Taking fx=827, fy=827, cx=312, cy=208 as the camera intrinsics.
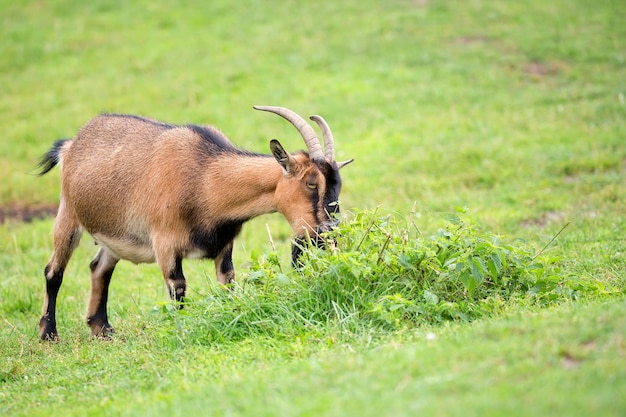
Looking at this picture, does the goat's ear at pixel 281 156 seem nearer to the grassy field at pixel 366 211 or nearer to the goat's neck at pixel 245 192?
the goat's neck at pixel 245 192

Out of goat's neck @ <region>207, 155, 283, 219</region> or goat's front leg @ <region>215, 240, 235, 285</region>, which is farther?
goat's front leg @ <region>215, 240, 235, 285</region>

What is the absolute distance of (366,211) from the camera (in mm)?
6508

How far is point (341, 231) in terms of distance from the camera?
637 centimetres

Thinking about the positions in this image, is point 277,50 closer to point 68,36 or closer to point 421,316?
point 68,36

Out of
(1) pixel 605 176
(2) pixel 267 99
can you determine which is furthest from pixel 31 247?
(1) pixel 605 176

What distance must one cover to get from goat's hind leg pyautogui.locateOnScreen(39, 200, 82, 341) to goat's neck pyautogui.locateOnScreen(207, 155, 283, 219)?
5.86 ft

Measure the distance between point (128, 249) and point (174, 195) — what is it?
87 cm

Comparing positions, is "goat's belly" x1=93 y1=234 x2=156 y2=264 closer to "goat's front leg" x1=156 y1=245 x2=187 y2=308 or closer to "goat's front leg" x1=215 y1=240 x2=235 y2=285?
"goat's front leg" x1=156 y1=245 x2=187 y2=308

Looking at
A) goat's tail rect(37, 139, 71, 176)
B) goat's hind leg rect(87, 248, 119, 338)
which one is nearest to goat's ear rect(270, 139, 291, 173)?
goat's hind leg rect(87, 248, 119, 338)

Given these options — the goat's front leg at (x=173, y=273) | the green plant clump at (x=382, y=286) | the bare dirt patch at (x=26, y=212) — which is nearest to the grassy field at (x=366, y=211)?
the green plant clump at (x=382, y=286)

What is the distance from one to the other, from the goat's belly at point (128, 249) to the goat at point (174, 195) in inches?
0.4

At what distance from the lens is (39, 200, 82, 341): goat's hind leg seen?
7941mm

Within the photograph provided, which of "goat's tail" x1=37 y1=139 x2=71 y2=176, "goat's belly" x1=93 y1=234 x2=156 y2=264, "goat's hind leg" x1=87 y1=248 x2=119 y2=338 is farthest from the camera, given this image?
"goat's tail" x1=37 y1=139 x2=71 y2=176

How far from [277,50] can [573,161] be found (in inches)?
321
